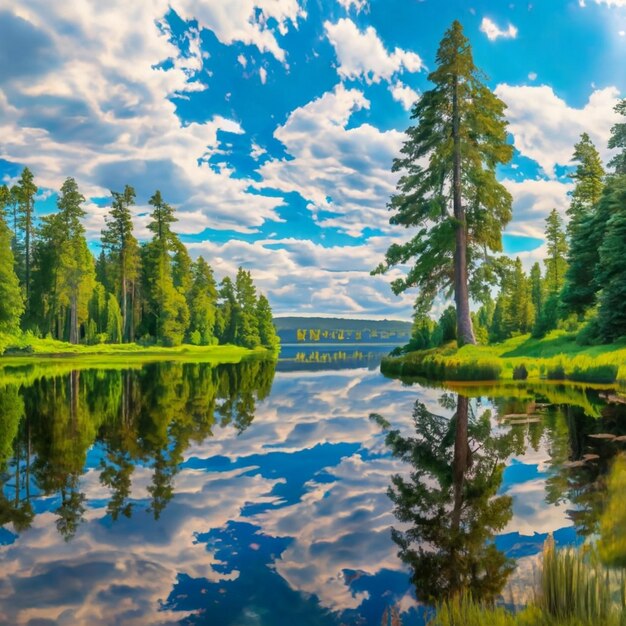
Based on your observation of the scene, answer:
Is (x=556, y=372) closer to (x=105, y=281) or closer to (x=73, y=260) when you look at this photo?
(x=73, y=260)

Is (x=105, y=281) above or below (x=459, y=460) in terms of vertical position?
above

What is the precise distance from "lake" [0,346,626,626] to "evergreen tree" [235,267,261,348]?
72630 mm

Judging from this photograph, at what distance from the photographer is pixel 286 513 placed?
541cm

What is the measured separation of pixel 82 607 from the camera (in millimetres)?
3523

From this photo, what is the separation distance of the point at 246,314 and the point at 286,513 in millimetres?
79756

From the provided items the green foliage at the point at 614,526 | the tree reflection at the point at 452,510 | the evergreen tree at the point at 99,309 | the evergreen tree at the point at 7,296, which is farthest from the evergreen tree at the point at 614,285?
the evergreen tree at the point at 99,309

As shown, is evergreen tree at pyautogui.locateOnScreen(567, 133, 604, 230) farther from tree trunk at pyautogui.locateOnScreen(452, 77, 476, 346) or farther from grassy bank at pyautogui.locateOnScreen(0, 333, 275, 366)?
grassy bank at pyautogui.locateOnScreen(0, 333, 275, 366)

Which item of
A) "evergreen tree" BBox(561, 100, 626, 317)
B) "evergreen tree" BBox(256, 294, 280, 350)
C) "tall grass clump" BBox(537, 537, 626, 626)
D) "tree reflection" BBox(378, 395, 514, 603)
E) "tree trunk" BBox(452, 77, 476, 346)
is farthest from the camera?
"evergreen tree" BBox(256, 294, 280, 350)

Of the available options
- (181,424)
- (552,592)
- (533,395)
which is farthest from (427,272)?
(552,592)

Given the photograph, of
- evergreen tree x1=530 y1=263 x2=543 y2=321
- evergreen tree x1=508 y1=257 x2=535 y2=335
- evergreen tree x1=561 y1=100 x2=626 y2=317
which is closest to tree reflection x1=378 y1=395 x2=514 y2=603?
evergreen tree x1=561 y1=100 x2=626 y2=317

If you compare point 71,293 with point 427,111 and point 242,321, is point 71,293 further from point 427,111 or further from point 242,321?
point 427,111

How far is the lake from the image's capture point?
3.59 metres

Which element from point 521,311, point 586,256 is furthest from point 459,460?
point 521,311

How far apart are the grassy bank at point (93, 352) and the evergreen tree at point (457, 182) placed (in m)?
28.8
